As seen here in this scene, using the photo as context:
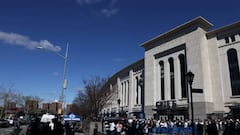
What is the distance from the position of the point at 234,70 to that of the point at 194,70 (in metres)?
6.19

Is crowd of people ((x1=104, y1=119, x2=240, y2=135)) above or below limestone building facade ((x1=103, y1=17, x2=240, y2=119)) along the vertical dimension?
below

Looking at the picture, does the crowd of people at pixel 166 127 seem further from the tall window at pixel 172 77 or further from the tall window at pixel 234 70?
the tall window at pixel 172 77

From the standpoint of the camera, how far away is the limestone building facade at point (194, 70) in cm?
3531

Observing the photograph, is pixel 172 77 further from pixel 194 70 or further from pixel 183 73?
pixel 194 70

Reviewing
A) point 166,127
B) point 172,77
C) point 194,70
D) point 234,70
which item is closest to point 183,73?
point 172,77

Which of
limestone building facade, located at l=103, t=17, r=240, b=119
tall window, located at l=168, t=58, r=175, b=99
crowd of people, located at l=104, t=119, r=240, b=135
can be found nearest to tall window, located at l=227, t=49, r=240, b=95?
limestone building facade, located at l=103, t=17, r=240, b=119

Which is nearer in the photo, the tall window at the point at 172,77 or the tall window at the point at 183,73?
the tall window at the point at 183,73

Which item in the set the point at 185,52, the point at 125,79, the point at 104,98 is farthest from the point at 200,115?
the point at 125,79

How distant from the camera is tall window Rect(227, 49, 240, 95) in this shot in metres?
34.3

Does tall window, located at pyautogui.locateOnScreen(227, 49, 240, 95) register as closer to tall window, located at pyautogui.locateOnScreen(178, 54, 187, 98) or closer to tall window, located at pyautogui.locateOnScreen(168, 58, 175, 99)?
tall window, located at pyautogui.locateOnScreen(178, 54, 187, 98)

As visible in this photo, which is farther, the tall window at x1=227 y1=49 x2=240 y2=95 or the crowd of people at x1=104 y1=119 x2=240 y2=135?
the tall window at x1=227 y1=49 x2=240 y2=95

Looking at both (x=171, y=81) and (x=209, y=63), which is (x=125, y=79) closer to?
(x=171, y=81)

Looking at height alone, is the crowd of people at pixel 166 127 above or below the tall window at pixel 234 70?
below

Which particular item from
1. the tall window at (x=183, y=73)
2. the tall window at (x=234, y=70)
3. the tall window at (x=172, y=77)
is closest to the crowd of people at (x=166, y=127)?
the tall window at (x=234, y=70)
